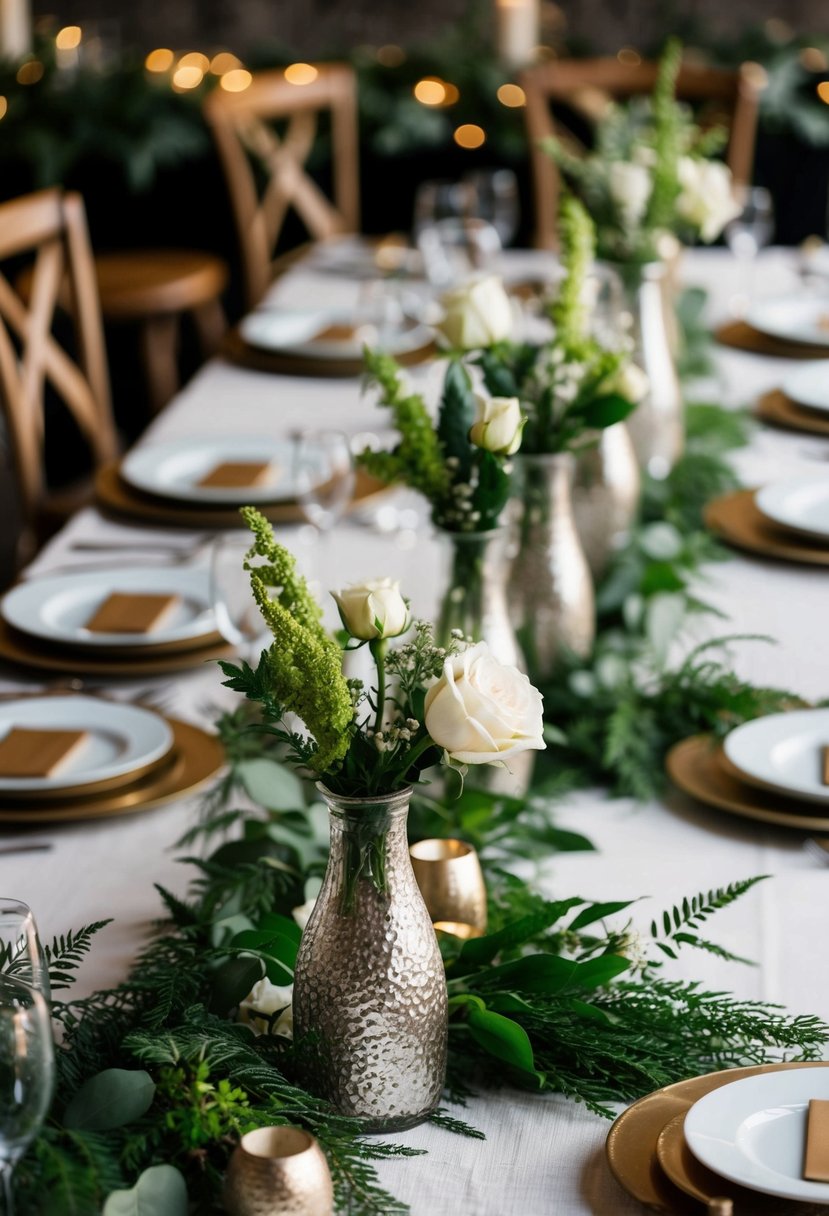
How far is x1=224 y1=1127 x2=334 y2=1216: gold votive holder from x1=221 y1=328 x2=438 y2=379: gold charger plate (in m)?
1.88

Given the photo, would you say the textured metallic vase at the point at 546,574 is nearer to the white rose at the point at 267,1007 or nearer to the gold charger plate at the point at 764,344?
the white rose at the point at 267,1007

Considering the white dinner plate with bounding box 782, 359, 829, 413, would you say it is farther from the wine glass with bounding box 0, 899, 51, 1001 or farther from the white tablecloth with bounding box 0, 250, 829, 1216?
the wine glass with bounding box 0, 899, 51, 1001

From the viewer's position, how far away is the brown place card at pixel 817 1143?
2.71ft

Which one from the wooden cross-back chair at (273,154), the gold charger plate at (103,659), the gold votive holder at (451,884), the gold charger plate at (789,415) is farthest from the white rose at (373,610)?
the wooden cross-back chair at (273,154)

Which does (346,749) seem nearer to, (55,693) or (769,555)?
(55,693)

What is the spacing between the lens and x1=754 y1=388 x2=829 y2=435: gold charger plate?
7.59 feet

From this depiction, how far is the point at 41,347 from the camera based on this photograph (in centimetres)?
269

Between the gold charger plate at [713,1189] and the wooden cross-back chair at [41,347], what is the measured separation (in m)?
1.93

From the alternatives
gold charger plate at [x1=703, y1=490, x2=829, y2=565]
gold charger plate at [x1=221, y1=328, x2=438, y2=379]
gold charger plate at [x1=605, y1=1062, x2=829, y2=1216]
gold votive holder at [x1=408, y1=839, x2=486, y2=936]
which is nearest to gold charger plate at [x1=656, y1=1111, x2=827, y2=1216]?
gold charger plate at [x1=605, y1=1062, x2=829, y2=1216]

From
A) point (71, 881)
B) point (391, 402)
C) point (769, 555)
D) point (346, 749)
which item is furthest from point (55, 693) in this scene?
point (769, 555)

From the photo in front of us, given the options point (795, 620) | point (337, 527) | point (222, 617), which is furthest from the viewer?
point (337, 527)

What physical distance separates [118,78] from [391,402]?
387 centimetres

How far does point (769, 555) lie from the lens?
1865mm

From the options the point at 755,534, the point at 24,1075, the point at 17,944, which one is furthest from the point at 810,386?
the point at 24,1075
